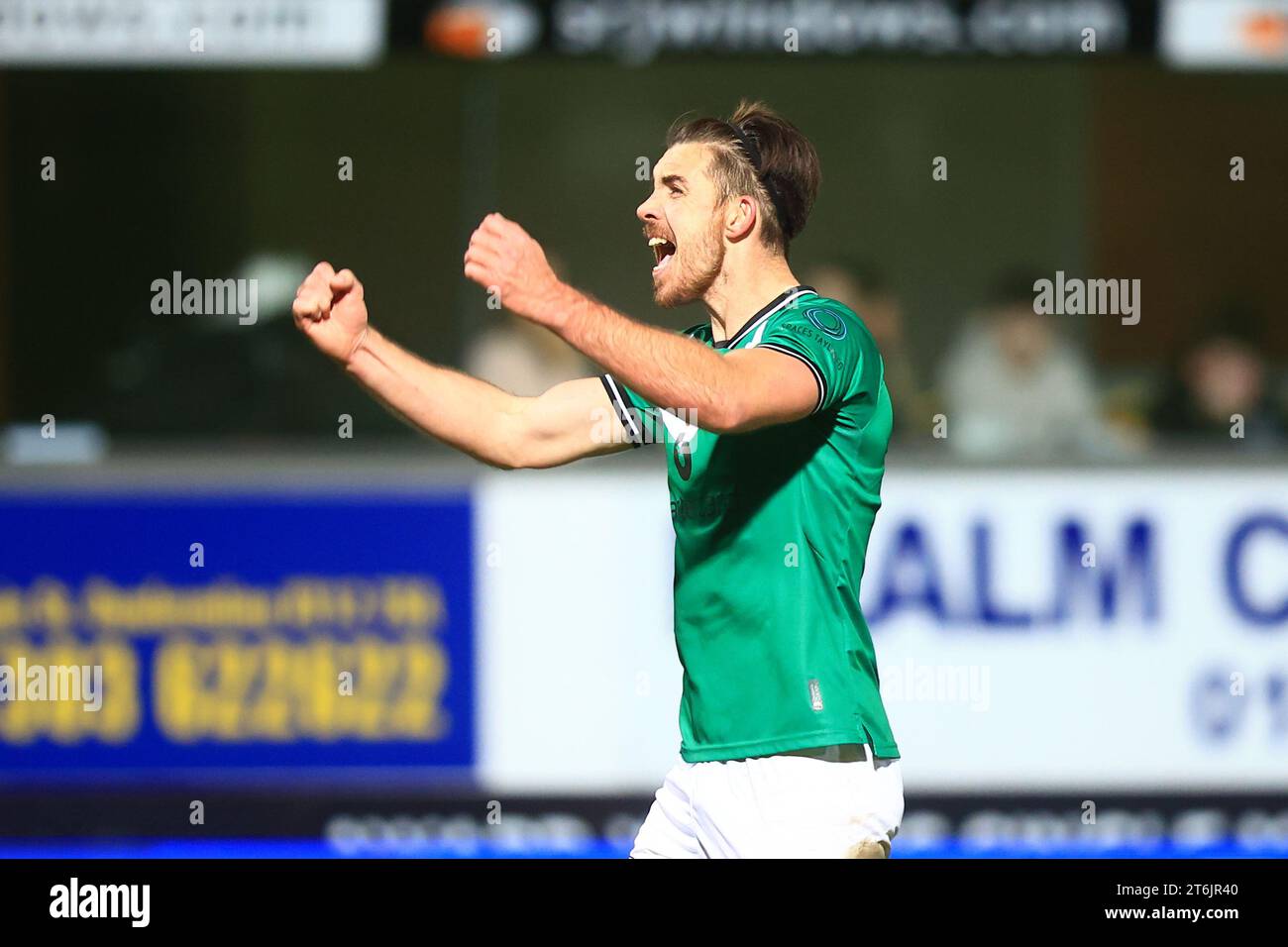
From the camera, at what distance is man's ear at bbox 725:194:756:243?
3922mm

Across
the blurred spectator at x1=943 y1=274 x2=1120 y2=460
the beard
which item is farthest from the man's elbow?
the blurred spectator at x1=943 y1=274 x2=1120 y2=460

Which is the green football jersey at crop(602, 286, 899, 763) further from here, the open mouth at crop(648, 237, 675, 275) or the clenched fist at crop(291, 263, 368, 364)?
the clenched fist at crop(291, 263, 368, 364)

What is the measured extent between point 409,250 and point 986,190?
3.37 meters

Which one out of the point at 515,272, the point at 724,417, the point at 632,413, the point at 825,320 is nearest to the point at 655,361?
the point at 724,417

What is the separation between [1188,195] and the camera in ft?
38.6

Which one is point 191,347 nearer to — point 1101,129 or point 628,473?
point 628,473

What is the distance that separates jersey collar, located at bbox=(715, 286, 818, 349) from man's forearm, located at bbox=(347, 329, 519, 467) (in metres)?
0.56

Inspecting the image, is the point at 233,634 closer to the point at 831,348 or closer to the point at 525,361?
the point at 525,361

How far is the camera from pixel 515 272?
355 cm

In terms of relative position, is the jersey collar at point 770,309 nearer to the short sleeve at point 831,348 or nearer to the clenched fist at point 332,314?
the short sleeve at point 831,348

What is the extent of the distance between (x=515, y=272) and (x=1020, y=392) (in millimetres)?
5049

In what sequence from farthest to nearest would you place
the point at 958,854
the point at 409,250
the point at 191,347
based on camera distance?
the point at 409,250, the point at 191,347, the point at 958,854

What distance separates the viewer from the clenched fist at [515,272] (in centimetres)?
354

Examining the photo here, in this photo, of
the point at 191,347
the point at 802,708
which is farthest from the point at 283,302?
the point at 802,708
